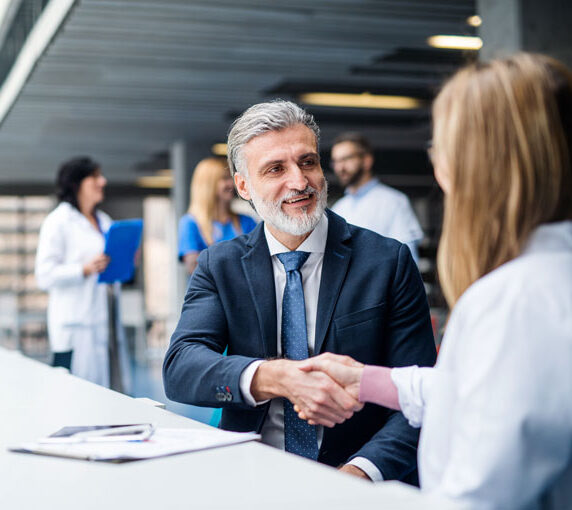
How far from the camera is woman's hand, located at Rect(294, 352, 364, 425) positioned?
1642 millimetres

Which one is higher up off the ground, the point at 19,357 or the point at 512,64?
the point at 512,64

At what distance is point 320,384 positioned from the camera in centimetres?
166

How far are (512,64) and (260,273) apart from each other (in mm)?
1000

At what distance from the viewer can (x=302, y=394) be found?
1692mm

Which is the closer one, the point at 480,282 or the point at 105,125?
the point at 480,282

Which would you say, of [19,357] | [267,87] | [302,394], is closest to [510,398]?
[302,394]

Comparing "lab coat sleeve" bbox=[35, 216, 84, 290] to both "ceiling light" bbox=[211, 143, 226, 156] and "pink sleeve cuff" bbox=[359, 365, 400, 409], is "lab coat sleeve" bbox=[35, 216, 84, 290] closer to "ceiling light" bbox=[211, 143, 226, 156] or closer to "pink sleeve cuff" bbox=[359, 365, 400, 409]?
"pink sleeve cuff" bbox=[359, 365, 400, 409]

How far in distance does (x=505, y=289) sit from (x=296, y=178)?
3.75 feet

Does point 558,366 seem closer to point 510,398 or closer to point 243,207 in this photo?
point 510,398

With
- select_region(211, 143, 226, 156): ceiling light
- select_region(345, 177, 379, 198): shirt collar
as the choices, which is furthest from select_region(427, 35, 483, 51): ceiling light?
select_region(211, 143, 226, 156): ceiling light

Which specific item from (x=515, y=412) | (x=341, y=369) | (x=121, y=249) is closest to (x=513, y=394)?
(x=515, y=412)

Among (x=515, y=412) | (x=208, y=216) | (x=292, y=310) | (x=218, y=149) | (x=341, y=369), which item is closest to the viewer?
(x=515, y=412)

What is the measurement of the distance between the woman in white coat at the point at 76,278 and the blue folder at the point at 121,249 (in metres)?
0.05

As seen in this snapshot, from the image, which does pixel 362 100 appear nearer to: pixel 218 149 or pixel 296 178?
pixel 218 149
